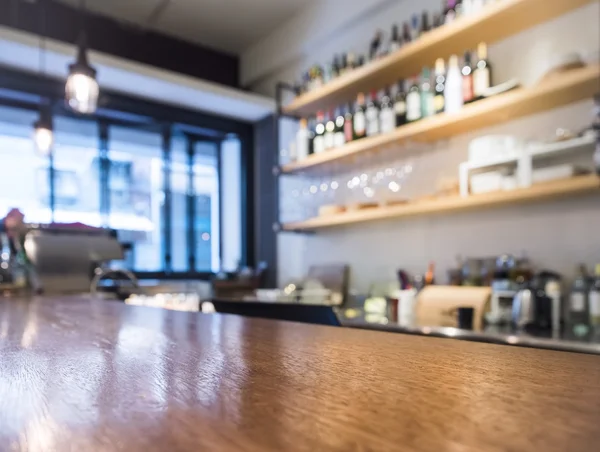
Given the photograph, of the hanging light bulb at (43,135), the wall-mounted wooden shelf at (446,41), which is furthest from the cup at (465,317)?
the hanging light bulb at (43,135)

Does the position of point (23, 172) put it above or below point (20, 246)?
above

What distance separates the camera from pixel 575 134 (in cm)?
209

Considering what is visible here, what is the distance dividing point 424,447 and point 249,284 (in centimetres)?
403

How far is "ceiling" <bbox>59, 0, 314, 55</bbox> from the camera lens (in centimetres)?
381

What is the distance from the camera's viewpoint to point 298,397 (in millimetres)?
321

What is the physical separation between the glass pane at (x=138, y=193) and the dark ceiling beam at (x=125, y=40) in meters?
0.64

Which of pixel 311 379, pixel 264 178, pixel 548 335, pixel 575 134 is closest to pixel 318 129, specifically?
→ pixel 264 178

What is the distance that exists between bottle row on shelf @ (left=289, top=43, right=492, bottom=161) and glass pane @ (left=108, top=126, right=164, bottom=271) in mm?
1599

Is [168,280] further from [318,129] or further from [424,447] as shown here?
[424,447]

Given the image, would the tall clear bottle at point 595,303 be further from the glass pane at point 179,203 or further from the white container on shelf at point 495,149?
the glass pane at point 179,203

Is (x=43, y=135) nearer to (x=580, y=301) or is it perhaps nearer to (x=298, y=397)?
(x=580, y=301)

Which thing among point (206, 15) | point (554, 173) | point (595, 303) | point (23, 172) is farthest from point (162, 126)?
point (595, 303)

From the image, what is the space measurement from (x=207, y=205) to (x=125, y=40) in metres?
1.61

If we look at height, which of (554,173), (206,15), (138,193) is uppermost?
(206,15)
